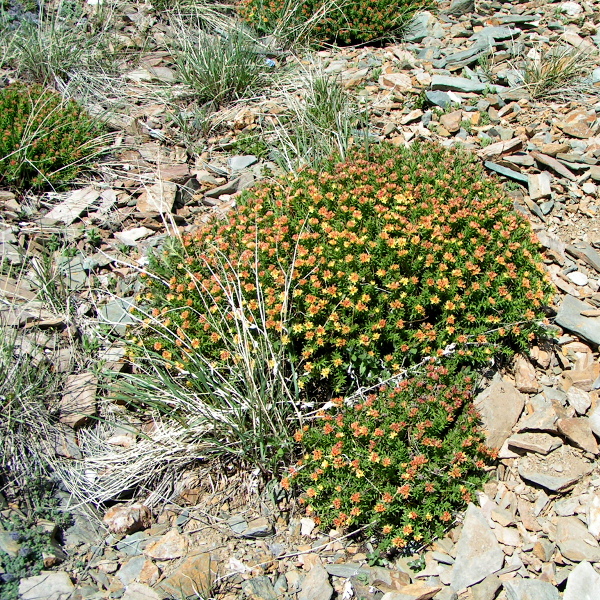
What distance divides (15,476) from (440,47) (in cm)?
627

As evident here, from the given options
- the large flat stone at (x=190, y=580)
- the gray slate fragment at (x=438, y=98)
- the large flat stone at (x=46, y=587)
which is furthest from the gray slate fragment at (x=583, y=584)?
the gray slate fragment at (x=438, y=98)

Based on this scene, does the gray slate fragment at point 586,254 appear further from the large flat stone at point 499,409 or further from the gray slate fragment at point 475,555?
the gray slate fragment at point 475,555

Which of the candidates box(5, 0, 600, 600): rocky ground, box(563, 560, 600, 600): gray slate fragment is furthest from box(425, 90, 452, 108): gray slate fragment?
box(563, 560, 600, 600): gray slate fragment

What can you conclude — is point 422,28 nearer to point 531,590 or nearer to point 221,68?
point 221,68

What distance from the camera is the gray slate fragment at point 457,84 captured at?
21.4 ft

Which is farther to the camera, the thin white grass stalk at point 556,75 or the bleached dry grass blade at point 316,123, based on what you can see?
the thin white grass stalk at point 556,75

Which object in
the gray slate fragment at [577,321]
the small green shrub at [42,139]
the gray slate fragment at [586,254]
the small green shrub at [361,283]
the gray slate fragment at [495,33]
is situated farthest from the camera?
the gray slate fragment at [495,33]

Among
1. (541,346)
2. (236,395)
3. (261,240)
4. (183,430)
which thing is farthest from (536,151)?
(183,430)

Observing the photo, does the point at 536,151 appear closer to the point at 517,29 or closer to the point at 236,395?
the point at 517,29

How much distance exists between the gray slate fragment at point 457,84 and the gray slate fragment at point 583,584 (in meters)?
4.79

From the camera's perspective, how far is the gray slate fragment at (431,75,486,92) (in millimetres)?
6531

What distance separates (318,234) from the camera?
4422 millimetres

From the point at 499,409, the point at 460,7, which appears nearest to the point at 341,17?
the point at 460,7

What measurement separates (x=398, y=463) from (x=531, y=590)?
0.88 meters
